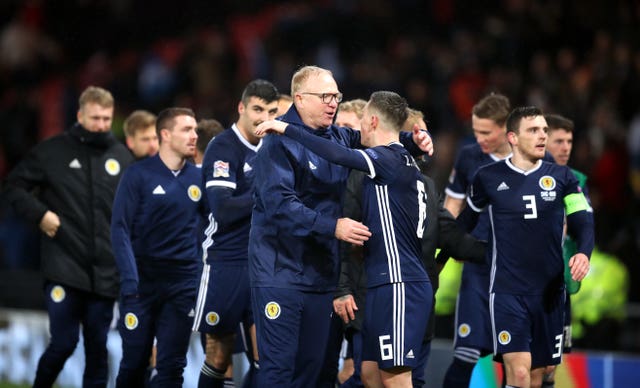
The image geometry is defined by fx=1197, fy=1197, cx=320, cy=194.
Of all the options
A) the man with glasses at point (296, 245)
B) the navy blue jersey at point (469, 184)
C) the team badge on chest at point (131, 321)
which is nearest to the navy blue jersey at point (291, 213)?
the man with glasses at point (296, 245)

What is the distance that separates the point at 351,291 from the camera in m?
7.84

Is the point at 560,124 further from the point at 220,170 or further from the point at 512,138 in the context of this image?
the point at 220,170

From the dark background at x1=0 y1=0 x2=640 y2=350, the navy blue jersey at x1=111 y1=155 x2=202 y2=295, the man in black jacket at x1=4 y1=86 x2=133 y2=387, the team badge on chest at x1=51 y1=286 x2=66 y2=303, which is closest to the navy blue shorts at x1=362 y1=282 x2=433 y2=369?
the navy blue jersey at x1=111 y1=155 x2=202 y2=295

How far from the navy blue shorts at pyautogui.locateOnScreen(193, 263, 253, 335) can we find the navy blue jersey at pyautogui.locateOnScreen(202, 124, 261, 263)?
100 mm

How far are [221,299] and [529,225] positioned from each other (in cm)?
220

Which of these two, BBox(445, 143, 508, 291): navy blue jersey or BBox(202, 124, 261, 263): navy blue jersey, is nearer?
BBox(202, 124, 261, 263): navy blue jersey

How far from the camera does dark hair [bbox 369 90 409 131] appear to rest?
740cm

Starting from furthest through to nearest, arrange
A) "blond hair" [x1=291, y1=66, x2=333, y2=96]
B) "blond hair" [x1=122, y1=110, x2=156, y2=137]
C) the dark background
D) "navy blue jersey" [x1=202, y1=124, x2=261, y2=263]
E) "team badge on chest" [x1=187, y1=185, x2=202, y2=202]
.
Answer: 1. the dark background
2. "blond hair" [x1=122, y1=110, x2=156, y2=137]
3. "team badge on chest" [x1=187, y1=185, x2=202, y2=202]
4. "navy blue jersey" [x1=202, y1=124, x2=261, y2=263]
5. "blond hair" [x1=291, y1=66, x2=333, y2=96]

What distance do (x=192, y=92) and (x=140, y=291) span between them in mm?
8931

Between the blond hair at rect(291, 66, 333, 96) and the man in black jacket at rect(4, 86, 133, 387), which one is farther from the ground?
the blond hair at rect(291, 66, 333, 96)

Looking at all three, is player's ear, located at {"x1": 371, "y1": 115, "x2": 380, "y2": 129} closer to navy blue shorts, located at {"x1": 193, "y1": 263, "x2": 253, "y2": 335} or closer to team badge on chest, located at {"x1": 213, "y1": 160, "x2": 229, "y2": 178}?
team badge on chest, located at {"x1": 213, "y1": 160, "x2": 229, "y2": 178}

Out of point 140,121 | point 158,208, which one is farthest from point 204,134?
point 140,121

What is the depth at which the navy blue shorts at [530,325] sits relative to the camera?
8188mm

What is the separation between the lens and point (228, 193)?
26.8 feet
